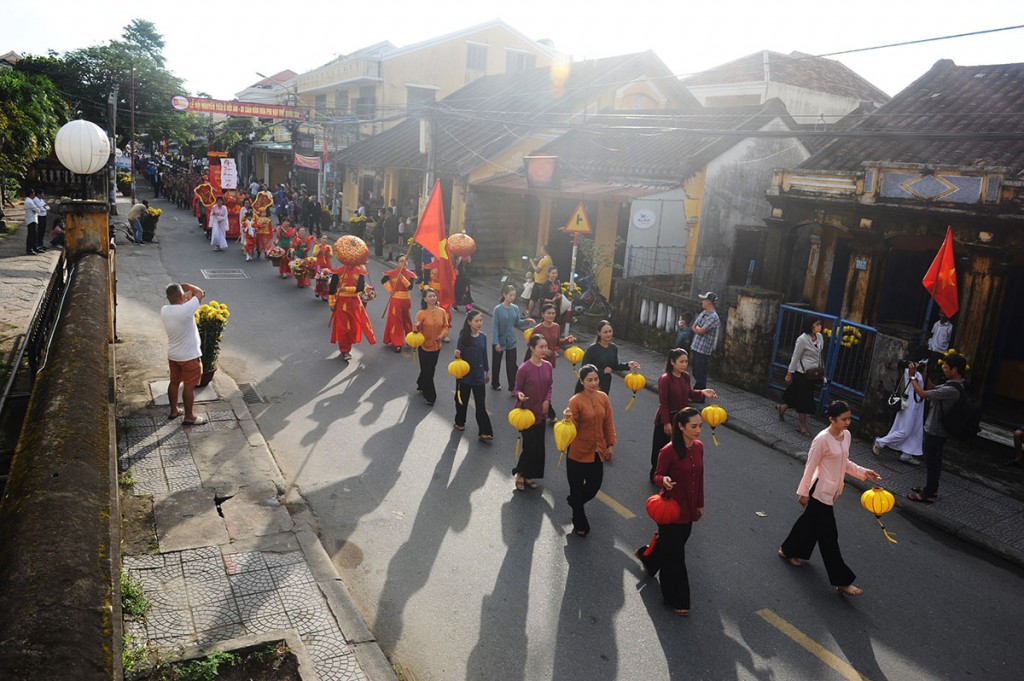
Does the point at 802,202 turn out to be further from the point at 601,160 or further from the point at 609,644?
the point at 609,644

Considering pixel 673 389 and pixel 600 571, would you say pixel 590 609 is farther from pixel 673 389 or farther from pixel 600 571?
pixel 673 389

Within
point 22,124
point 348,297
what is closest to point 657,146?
point 348,297

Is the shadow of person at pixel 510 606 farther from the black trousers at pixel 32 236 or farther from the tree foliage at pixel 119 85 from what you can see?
the tree foliage at pixel 119 85

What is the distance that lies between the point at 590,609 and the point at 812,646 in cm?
167

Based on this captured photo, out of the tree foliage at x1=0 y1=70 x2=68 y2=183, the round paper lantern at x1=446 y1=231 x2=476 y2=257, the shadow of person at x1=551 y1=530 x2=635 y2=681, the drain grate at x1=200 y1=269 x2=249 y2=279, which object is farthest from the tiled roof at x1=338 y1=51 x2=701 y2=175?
the shadow of person at x1=551 y1=530 x2=635 y2=681

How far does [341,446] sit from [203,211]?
21.8m

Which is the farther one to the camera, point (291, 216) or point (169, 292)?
point (291, 216)

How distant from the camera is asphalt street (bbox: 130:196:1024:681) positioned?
211 inches

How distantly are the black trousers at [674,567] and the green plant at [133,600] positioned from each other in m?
3.87

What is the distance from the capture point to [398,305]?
13.0 meters

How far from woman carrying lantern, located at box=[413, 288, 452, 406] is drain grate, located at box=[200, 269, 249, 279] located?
1043 cm

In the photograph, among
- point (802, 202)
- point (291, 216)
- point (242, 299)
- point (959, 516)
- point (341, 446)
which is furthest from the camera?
point (291, 216)

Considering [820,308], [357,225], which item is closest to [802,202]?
[820,308]

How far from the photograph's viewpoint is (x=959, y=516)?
811cm
